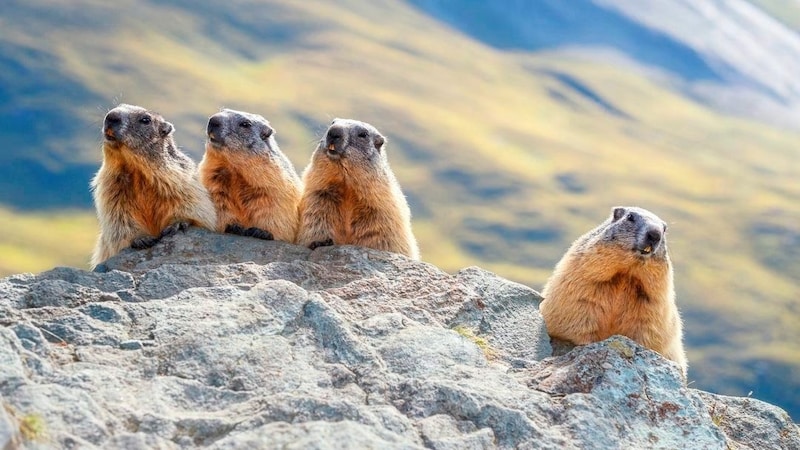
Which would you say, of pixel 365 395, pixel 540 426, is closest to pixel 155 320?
pixel 365 395

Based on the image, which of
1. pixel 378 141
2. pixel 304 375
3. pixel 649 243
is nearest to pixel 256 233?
pixel 378 141

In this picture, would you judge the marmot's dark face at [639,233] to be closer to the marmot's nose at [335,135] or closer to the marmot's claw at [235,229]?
the marmot's nose at [335,135]

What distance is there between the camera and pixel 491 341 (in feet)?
50.0

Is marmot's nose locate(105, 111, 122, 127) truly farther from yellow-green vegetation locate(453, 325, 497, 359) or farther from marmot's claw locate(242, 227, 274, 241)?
yellow-green vegetation locate(453, 325, 497, 359)

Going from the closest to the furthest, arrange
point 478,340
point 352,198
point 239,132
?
point 478,340, point 352,198, point 239,132

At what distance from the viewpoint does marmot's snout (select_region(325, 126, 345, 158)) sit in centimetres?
1991

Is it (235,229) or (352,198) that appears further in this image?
(352,198)

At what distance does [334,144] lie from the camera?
19.9 metres

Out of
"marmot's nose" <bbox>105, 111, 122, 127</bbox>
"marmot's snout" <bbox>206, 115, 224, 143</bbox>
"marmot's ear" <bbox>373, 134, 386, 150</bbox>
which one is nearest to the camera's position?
"marmot's nose" <bbox>105, 111, 122, 127</bbox>

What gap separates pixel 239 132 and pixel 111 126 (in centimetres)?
247

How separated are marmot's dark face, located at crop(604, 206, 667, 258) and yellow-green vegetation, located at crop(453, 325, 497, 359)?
3.65 meters

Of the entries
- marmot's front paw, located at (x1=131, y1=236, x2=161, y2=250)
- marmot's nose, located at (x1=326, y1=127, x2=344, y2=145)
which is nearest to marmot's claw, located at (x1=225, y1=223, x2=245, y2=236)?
marmot's front paw, located at (x1=131, y1=236, x2=161, y2=250)

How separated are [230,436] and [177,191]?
28.1 feet

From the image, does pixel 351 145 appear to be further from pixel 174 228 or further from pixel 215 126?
pixel 174 228
